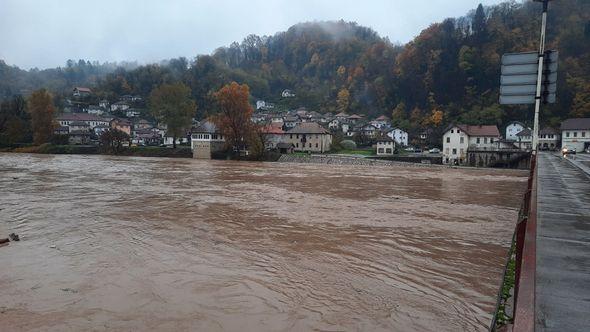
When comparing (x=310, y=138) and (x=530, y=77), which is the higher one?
(x=530, y=77)

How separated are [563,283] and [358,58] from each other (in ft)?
496

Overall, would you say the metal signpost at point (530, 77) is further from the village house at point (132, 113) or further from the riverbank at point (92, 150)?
the village house at point (132, 113)

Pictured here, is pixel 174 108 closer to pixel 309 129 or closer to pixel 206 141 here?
pixel 206 141

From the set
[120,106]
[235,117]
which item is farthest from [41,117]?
[120,106]

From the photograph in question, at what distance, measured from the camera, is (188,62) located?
175 meters

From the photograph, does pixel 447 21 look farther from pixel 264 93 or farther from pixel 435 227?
pixel 435 227

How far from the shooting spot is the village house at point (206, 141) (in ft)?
220

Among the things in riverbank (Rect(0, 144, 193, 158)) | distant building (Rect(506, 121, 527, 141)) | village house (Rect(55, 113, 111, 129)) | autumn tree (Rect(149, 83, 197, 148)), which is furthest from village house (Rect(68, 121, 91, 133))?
distant building (Rect(506, 121, 527, 141))

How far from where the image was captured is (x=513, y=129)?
78.3 m

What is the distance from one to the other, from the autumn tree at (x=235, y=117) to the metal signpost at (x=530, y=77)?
2107 inches

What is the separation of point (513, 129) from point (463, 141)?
69.8 feet

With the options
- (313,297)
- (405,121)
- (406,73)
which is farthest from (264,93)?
(313,297)

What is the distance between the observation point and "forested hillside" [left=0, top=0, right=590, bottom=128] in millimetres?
86312

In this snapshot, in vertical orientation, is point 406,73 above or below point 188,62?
below
